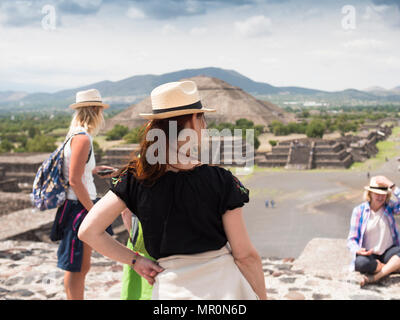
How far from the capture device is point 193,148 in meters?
1.61

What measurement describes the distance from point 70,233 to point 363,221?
2975mm

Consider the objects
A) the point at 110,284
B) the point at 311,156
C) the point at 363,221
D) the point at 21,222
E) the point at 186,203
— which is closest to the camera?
the point at 186,203

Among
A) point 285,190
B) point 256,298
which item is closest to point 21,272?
point 256,298

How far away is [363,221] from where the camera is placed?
423 centimetres

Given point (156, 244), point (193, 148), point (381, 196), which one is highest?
point (193, 148)

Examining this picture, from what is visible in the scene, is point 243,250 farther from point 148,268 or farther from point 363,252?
point 363,252

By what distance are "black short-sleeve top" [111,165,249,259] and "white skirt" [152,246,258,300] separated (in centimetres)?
4

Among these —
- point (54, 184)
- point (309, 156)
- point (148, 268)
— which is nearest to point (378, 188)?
point (54, 184)

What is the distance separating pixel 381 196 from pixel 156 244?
3.23 metres

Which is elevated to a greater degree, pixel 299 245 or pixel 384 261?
pixel 384 261

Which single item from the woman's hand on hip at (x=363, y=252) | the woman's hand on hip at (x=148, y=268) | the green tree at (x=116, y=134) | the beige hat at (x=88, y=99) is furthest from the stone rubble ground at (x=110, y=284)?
the green tree at (x=116, y=134)

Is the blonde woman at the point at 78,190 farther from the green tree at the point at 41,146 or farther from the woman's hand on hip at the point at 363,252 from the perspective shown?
the green tree at the point at 41,146
